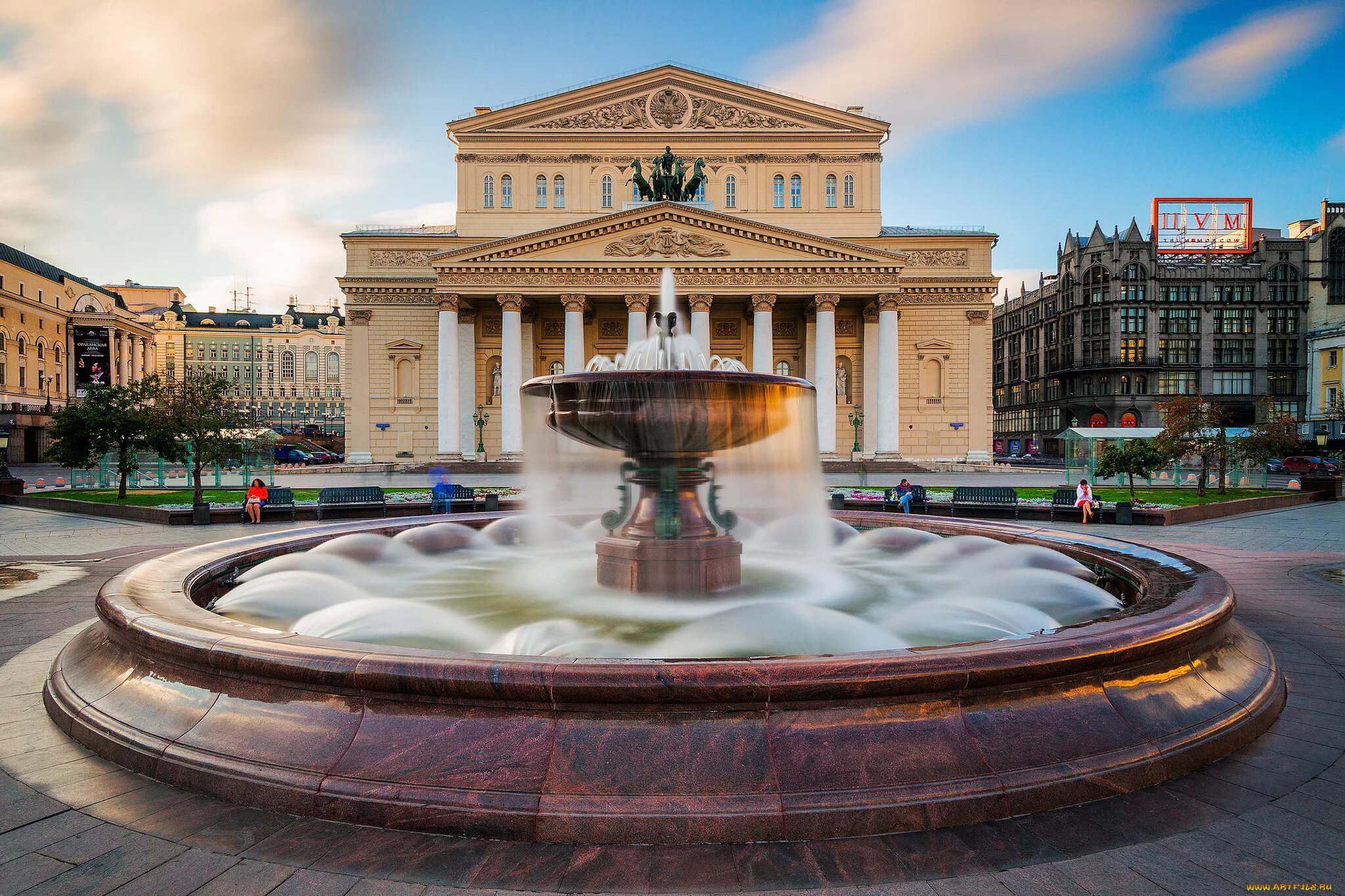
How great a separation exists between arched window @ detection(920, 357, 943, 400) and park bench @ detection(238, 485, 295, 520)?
38.2 meters

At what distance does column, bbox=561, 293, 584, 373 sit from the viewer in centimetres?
4231

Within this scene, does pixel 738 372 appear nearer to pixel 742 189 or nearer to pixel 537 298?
pixel 537 298

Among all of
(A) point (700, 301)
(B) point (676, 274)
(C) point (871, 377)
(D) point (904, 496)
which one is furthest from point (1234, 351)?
(D) point (904, 496)

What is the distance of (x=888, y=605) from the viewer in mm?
6430

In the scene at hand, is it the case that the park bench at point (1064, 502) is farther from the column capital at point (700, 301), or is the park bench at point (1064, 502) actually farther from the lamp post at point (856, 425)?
the column capital at point (700, 301)

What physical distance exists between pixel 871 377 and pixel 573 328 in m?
18.1

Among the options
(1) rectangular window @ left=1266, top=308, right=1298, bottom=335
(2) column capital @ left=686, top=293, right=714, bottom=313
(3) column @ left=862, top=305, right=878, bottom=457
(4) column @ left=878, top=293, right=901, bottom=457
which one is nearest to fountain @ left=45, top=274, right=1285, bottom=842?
(2) column capital @ left=686, top=293, right=714, bottom=313

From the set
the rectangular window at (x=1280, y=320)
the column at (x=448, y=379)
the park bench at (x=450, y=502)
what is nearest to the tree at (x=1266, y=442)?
the park bench at (x=450, y=502)

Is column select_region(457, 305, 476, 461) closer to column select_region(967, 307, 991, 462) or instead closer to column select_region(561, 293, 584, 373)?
column select_region(561, 293, 584, 373)

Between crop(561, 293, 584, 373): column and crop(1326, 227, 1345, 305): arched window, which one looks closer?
crop(561, 293, 584, 373): column

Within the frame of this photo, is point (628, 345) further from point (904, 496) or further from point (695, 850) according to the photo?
point (695, 850)

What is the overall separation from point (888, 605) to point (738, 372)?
2.40 m

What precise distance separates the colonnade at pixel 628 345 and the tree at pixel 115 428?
18715 mm

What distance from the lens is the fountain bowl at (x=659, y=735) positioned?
123 inches
